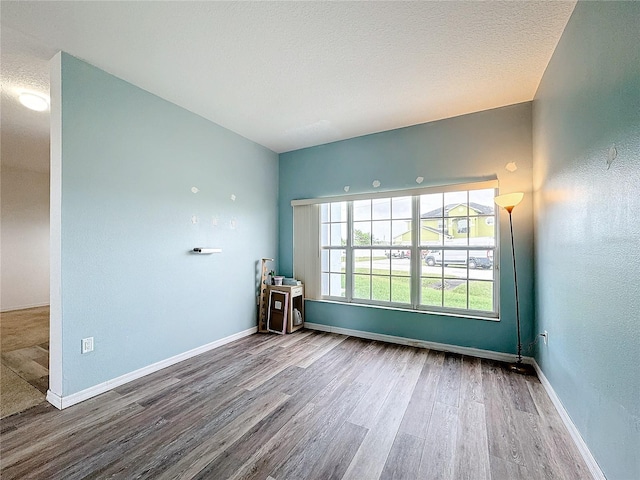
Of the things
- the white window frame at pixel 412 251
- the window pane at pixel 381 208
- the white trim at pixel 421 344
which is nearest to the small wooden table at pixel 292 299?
the white window frame at pixel 412 251

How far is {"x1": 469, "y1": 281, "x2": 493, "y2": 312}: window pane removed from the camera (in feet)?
10.2

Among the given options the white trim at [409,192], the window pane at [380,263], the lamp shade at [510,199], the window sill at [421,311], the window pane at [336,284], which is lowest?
the window sill at [421,311]

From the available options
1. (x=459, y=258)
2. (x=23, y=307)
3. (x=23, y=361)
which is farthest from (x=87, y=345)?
(x=23, y=307)

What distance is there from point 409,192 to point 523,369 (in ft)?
7.32

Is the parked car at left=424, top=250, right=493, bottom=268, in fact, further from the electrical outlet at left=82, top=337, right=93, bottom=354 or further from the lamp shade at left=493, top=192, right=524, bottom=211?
the electrical outlet at left=82, top=337, right=93, bottom=354

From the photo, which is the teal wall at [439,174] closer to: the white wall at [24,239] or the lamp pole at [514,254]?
the lamp pole at [514,254]

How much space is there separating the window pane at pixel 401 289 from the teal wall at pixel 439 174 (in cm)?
19

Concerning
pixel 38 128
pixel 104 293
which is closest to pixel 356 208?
pixel 104 293

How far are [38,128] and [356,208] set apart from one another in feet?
14.4

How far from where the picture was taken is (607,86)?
1.38 m

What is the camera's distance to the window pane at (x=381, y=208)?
374 cm

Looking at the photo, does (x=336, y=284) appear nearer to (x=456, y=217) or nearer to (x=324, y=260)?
(x=324, y=260)

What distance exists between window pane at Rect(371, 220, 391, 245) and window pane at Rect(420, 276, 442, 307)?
71cm

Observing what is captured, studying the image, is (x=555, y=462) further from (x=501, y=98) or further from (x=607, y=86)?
(x=501, y=98)
